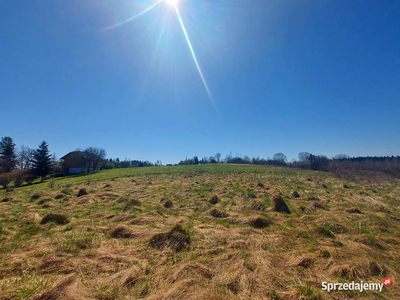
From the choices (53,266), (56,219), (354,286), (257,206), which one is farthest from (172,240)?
(257,206)

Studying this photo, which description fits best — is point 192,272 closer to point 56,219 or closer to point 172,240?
point 172,240

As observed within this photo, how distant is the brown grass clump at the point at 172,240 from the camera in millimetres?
4520

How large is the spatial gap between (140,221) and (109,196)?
6.50 metres

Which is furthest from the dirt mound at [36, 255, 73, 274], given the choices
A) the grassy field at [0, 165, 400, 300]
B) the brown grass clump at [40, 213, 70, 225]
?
the brown grass clump at [40, 213, 70, 225]

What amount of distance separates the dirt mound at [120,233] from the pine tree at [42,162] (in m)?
46.1

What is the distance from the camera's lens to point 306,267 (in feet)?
12.0

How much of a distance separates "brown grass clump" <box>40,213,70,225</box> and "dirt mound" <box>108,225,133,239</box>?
274cm

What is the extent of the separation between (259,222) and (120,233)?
5531 mm

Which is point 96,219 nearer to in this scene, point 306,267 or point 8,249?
point 8,249

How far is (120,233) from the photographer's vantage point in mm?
5293

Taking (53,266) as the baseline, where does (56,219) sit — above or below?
above

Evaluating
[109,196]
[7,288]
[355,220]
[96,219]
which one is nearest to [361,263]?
[355,220]

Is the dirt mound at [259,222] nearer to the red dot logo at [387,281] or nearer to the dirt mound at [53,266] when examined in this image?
the red dot logo at [387,281]

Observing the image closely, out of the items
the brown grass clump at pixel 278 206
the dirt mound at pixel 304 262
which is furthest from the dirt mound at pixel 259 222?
the dirt mound at pixel 304 262
